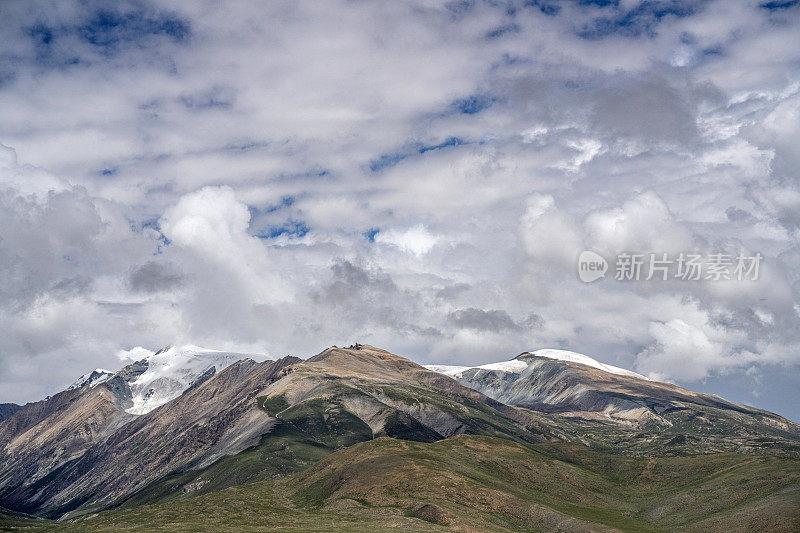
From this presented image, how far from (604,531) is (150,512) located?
117m

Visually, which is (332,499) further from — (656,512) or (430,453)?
(656,512)

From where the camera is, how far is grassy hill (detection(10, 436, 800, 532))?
126m

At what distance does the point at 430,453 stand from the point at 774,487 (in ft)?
292

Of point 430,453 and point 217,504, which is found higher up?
point 430,453

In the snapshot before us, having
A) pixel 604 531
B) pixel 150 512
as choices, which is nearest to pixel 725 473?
pixel 604 531

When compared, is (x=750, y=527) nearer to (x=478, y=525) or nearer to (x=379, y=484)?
(x=478, y=525)

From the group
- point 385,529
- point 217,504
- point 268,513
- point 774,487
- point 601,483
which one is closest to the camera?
point 385,529

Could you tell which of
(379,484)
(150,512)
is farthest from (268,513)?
(150,512)

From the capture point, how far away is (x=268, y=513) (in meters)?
149

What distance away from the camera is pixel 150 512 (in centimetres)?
16700

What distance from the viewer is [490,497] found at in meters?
145

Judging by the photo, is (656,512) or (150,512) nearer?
(656,512)

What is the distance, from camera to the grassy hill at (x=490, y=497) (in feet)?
413

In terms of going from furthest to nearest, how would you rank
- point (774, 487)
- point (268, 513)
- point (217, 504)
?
point (217, 504) < point (268, 513) < point (774, 487)
